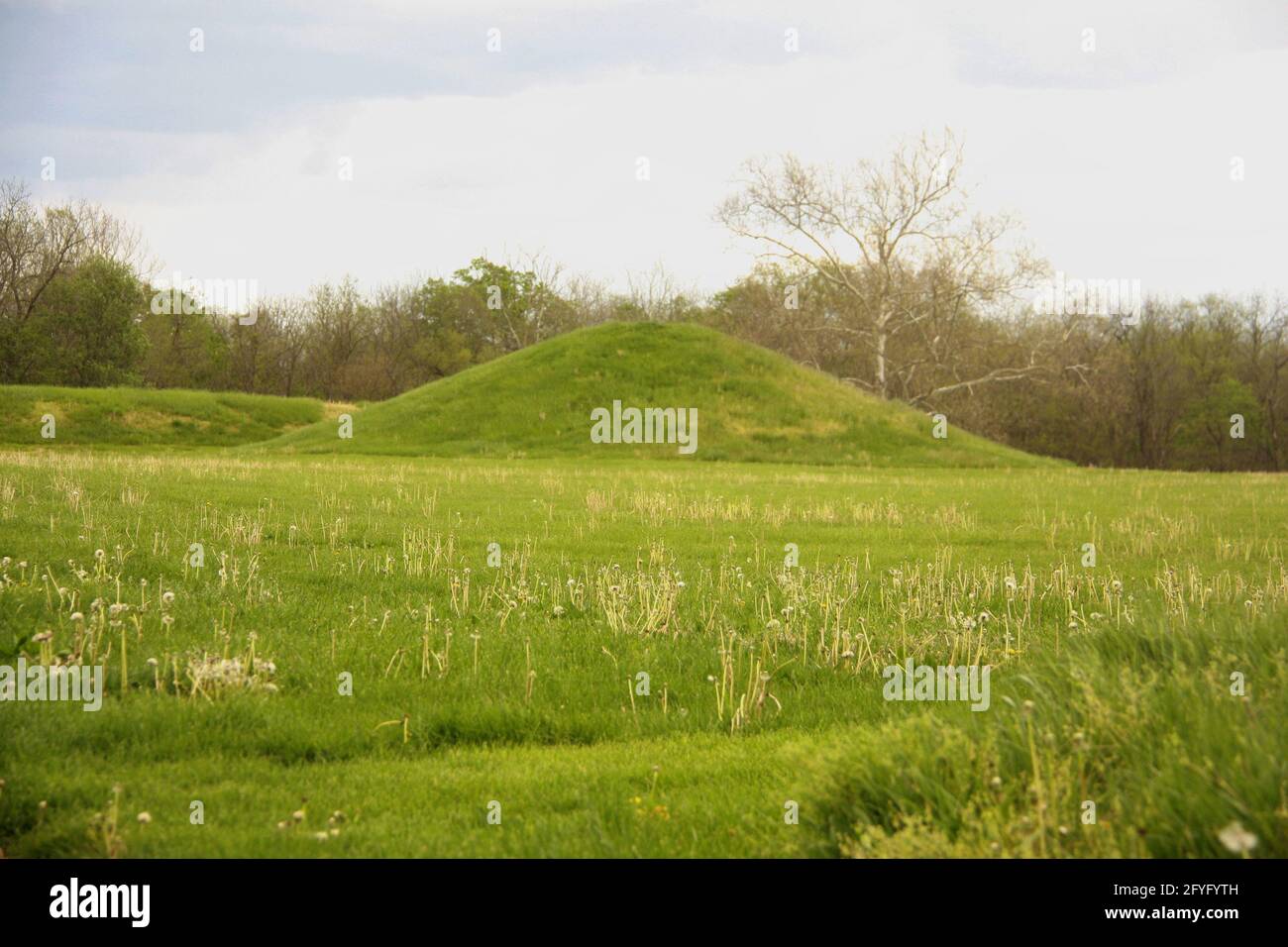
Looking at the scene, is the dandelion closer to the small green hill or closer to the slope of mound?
the small green hill

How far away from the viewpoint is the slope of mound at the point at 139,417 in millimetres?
56969

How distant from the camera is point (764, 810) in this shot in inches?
256

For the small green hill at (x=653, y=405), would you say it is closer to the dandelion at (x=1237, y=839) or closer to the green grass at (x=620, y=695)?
the green grass at (x=620, y=695)

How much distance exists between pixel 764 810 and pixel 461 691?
3192 mm

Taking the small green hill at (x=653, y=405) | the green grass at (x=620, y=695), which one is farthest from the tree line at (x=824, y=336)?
the green grass at (x=620, y=695)

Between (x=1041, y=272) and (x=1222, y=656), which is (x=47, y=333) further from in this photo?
(x=1222, y=656)

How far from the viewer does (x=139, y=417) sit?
61.4m

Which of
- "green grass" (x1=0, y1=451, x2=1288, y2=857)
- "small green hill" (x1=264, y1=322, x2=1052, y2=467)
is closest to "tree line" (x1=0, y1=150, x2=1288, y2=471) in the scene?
"small green hill" (x1=264, y1=322, x2=1052, y2=467)

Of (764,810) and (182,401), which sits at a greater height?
(182,401)

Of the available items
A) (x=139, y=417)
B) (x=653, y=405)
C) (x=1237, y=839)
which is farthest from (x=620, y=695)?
(x=139, y=417)

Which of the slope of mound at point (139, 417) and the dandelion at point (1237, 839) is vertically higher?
the slope of mound at point (139, 417)

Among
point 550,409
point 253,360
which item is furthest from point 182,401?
point 253,360

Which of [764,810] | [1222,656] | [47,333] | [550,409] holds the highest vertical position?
[47,333]

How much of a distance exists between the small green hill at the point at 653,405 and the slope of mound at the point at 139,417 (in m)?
10.2
